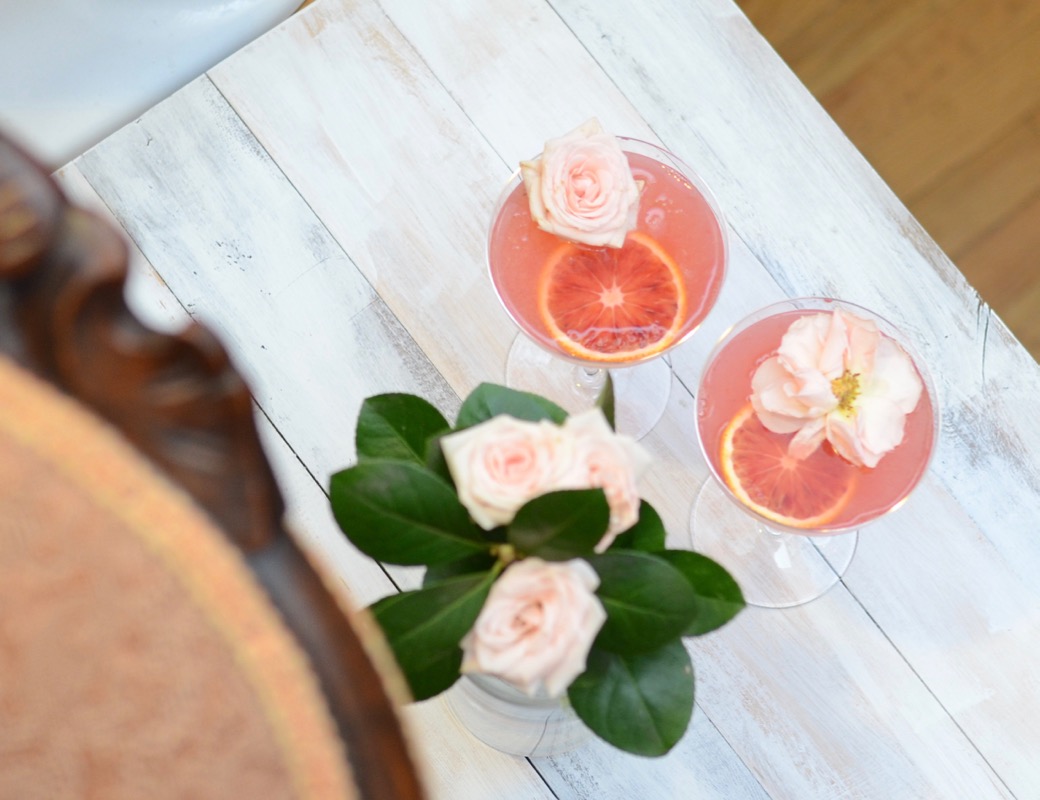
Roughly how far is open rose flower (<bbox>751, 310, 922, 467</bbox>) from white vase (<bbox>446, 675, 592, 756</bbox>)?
0.27 meters

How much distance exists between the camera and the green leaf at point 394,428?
0.64 metres

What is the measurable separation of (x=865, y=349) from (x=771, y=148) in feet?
0.96

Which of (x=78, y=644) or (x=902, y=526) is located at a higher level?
(x=78, y=644)

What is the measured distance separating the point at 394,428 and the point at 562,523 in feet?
0.56

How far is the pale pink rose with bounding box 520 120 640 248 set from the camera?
765 mm

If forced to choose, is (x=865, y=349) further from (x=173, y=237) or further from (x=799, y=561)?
(x=173, y=237)

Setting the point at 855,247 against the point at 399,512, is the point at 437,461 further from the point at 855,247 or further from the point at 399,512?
the point at 855,247

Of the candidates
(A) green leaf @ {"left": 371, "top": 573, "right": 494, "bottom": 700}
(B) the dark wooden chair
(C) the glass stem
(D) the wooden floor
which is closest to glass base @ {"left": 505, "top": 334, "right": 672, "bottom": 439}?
(C) the glass stem

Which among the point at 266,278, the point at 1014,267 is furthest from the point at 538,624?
the point at 1014,267

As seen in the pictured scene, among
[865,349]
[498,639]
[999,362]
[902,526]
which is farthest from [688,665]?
[999,362]

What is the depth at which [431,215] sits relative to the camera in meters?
0.95

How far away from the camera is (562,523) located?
508 mm

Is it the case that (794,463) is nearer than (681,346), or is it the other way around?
(794,463)

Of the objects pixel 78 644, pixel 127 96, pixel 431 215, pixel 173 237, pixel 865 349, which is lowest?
pixel 865 349
